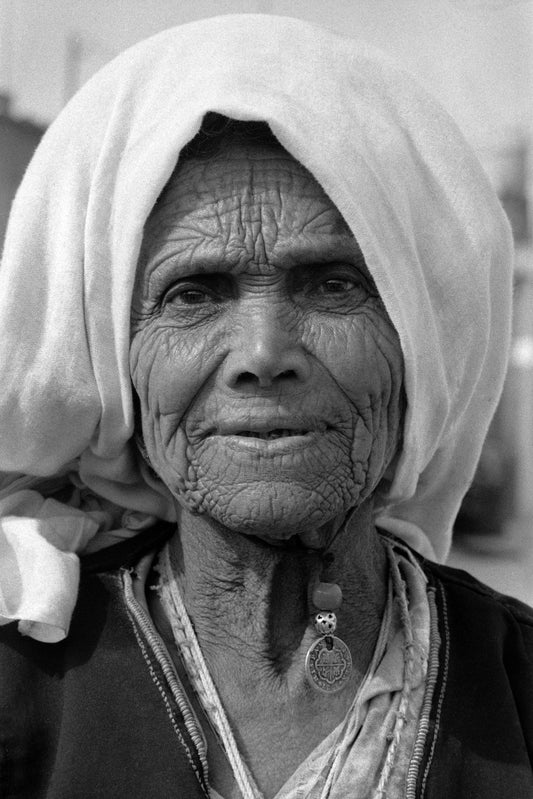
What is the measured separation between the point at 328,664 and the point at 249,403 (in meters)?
0.64

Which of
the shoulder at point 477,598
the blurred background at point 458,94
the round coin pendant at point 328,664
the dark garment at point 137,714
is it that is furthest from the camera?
the blurred background at point 458,94

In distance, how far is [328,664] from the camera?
2.13 metres

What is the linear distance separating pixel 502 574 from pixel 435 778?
21.5ft

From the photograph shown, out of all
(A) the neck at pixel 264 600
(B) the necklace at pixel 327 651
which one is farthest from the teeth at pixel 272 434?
(B) the necklace at pixel 327 651

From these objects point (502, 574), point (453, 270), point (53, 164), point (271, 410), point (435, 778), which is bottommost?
point (502, 574)

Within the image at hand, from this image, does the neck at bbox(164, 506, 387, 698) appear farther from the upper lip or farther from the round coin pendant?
the upper lip

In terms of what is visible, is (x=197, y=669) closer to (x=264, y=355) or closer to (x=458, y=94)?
(x=264, y=355)

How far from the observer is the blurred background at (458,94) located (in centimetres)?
443

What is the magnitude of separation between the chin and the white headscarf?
31cm

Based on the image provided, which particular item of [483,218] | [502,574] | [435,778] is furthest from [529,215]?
[435,778]

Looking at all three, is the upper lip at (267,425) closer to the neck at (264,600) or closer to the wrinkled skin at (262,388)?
the wrinkled skin at (262,388)

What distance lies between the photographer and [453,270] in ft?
6.84

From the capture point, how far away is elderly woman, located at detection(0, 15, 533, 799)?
1925mm

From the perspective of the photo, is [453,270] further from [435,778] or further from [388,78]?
[435,778]
